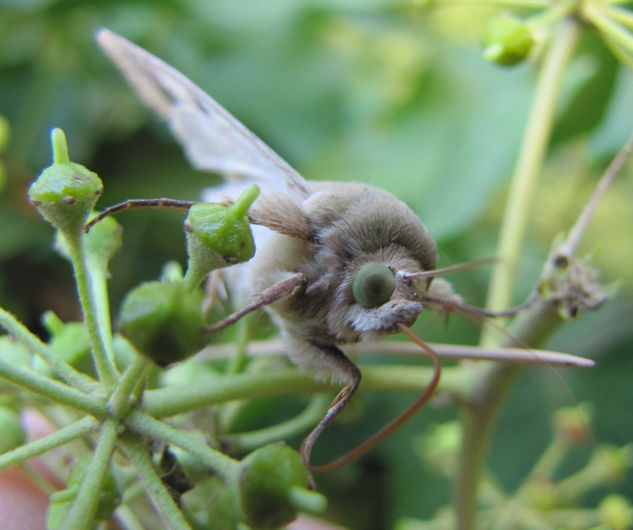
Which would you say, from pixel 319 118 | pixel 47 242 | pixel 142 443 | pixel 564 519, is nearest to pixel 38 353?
pixel 142 443

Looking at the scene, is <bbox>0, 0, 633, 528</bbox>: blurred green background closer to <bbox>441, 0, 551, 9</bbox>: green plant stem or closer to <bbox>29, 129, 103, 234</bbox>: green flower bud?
<bbox>441, 0, 551, 9</bbox>: green plant stem

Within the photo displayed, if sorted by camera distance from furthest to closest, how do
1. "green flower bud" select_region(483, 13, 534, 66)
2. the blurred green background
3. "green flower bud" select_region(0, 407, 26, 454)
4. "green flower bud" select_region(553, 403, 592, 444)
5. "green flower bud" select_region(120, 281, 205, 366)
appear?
1. the blurred green background
2. "green flower bud" select_region(553, 403, 592, 444)
3. "green flower bud" select_region(483, 13, 534, 66)
4. "green flower bud" select_region(0, 407, 26, 454)
5. "green flower bud" select_region(120, 281, 205, 366)

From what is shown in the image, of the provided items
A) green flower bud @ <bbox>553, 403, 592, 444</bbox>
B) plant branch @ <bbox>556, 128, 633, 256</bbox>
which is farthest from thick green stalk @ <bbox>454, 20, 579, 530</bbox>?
green flower bud @ <bbox>553, 403, 592, 444</bbox>

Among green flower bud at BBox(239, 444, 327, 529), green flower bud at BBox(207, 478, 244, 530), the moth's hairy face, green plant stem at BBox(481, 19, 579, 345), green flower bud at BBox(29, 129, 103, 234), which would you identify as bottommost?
green flower bud at BBox(207, 478, 244, 530)

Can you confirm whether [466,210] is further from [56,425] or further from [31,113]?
[31,113]

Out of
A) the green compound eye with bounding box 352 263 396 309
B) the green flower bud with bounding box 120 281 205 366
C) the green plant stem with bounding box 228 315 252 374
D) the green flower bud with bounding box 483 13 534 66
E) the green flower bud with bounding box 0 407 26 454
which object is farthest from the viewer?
the green flower bud with bounding box 483 13 534 66

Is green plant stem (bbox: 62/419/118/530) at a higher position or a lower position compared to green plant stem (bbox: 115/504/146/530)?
higher
